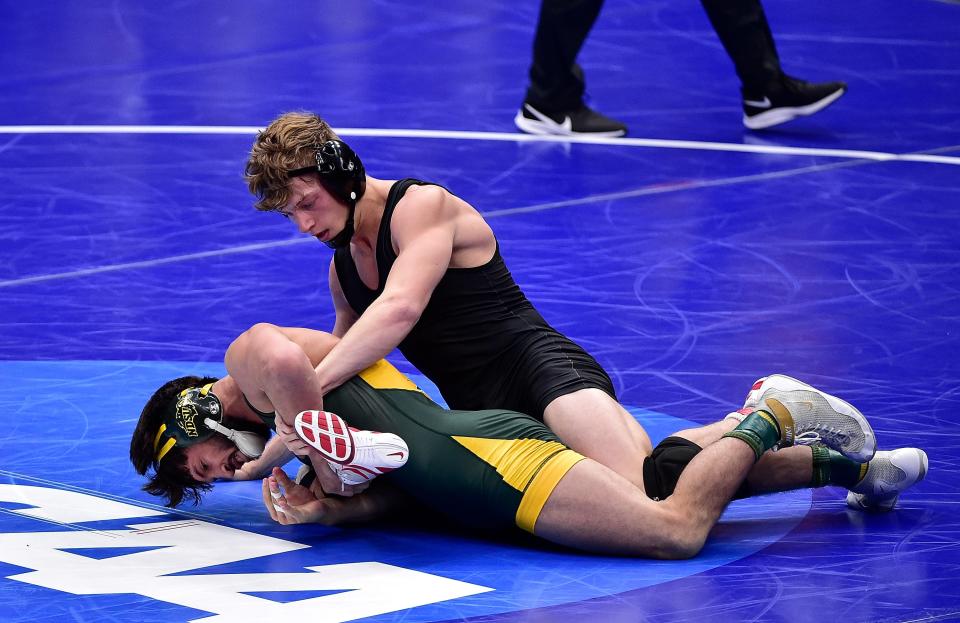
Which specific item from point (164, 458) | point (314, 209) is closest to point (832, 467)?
point (314, 209)

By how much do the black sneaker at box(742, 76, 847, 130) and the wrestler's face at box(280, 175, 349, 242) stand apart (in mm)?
5370

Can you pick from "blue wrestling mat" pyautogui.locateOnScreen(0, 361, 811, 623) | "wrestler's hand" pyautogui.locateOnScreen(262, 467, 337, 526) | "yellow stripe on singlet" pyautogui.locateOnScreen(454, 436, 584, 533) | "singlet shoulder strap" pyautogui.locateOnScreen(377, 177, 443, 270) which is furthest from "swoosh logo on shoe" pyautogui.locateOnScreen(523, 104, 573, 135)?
"yellow stripe on singlet" pyautogui.locateOnScreen(454, 436, 584, 533)

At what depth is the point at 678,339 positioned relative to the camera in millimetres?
6547

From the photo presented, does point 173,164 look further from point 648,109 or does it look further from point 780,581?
point 780,581

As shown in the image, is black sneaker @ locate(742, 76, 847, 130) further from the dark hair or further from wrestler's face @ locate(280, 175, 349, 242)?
the dark hair

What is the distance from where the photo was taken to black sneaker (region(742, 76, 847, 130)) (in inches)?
386

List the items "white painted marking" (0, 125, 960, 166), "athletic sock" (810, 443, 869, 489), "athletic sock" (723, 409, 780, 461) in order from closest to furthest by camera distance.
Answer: "athletic sock" (723, 409, 780, 461)
"athletic sock" (810, 443, 869, 489)
"white painted marking" (0, 125, 960, 166)

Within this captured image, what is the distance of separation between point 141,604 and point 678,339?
9.64 ft

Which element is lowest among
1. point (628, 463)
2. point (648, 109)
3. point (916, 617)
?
point (916, 617)

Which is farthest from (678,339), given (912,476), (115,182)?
(115,182)

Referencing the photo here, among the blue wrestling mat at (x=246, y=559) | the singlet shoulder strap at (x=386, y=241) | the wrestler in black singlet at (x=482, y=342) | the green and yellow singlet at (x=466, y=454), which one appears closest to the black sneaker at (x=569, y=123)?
the blue wrestling mat at (x=246, y=559)

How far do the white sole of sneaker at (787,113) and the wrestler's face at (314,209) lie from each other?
17.8 feet

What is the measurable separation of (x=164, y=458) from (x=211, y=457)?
131 mm

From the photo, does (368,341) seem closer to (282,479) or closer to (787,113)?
(282,479)
